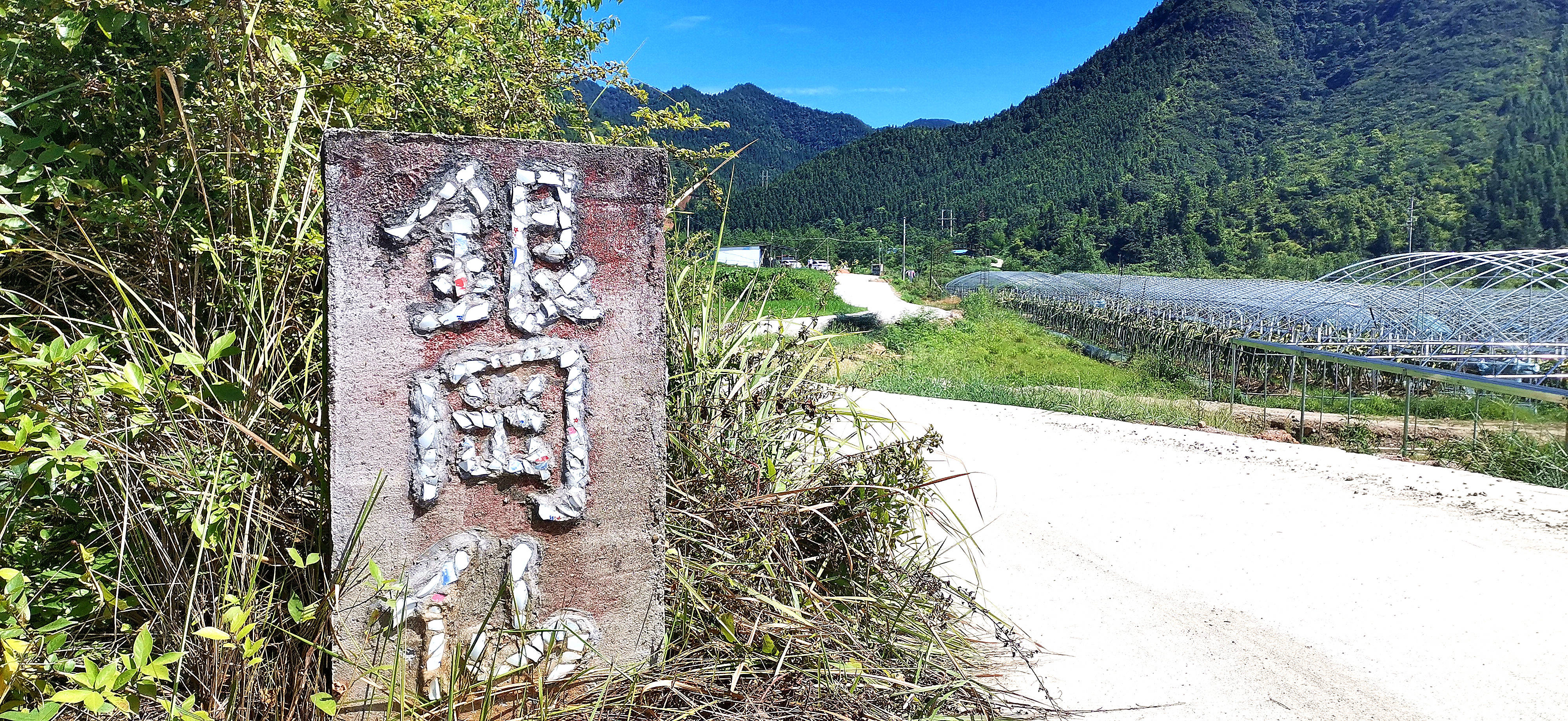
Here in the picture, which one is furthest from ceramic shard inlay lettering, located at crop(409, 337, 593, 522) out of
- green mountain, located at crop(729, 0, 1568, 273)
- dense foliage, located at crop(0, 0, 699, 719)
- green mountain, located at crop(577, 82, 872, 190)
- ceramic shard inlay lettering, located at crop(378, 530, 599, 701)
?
green mountain, located at crop(577, 82, 872, 190)

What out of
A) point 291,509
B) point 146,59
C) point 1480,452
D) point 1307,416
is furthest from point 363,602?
point 1307,416

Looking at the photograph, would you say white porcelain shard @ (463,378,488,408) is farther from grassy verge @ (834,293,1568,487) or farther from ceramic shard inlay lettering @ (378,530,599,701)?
grassy verge @ (834,293,1568,487)

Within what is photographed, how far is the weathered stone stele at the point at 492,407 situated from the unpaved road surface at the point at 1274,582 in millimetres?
1314

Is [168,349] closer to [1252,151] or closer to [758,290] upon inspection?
[758,290]

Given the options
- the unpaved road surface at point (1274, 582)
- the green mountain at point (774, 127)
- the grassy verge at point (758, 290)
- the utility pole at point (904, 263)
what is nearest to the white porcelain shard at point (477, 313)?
the grassy verge at point (758, 290)

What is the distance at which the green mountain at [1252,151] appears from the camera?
30.0 metres

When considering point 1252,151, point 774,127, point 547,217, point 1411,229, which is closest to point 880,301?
point 1411,229

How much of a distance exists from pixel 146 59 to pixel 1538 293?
17233mm

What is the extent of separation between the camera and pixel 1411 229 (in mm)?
27781

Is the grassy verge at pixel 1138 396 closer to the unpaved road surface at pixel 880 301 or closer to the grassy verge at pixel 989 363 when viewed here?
the grassy verge at pixel 989 363

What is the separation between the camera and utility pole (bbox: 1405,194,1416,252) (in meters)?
27.8

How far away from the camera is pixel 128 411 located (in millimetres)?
1661

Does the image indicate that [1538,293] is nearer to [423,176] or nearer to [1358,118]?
[423,176]

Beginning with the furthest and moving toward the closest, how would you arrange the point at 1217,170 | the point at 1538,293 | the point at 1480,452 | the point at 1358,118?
the point at 1217,170
the point at 1358,118
the point at 1538,293
the point at 1480,452
